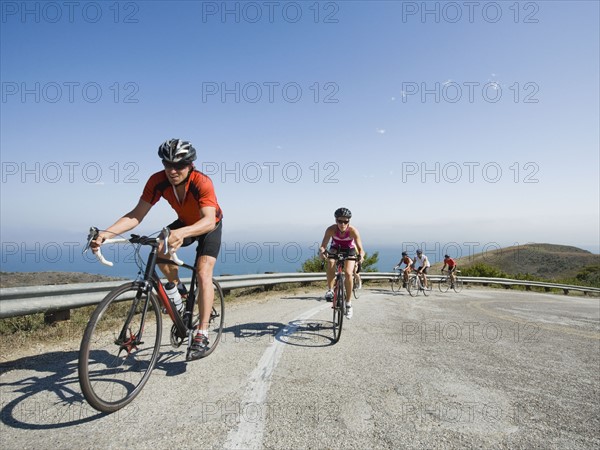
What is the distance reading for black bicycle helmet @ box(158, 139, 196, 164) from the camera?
3.38 metres

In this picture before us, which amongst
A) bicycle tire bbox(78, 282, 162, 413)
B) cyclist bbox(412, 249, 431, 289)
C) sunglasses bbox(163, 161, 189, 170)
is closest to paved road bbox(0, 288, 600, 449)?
bicycle tire bbox(78, 282, 162, 413)

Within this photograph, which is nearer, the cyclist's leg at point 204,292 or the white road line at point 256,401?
the white road line at point 256,401

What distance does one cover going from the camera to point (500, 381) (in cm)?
366

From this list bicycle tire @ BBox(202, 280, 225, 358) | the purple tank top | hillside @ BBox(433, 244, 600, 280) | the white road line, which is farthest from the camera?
hillside @ BBox(433, 244, 600, 280)

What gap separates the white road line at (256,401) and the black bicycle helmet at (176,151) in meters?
→ 2.39

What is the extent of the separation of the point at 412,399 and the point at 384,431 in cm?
73

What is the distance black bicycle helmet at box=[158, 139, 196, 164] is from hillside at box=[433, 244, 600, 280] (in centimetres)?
9130

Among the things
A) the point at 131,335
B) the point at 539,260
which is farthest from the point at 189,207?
the point at 539,260

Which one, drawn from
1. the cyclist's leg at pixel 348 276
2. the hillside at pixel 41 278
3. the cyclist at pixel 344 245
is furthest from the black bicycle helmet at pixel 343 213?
the hillside at pixel 41 278

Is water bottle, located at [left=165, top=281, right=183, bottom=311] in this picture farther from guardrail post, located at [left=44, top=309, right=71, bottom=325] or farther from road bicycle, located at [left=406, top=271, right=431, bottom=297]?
road bicycle, located at [left=406, top=271, right=431, bottom=297]

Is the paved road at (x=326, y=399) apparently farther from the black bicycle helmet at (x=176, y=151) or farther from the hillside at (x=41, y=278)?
the hillside at (x=41, y=278)

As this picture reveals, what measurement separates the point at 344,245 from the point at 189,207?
3.75m

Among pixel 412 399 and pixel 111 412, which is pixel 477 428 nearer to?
pixel 412 399

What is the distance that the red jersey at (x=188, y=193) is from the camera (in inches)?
143
